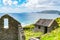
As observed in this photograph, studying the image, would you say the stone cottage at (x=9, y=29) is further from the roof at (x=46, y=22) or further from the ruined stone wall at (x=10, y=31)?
the roof at (x=46, y=22)

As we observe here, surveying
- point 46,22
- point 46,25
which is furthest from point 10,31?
point 46,22

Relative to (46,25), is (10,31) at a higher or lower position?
lower

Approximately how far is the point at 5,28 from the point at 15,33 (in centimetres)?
198

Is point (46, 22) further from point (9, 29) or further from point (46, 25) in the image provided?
point (9, 29)

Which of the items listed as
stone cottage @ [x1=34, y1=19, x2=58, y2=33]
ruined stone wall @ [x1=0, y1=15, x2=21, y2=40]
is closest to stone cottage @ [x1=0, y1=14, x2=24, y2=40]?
ruined stone wall @ [x1=0, y1=15, x2=21, y2=40]

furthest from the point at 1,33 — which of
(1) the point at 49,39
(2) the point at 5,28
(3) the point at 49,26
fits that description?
(3) the point at 49,26

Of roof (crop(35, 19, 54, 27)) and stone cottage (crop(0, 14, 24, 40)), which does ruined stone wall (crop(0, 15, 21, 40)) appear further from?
roof (crop(35, 19, 54, 27))

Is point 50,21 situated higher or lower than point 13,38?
higher

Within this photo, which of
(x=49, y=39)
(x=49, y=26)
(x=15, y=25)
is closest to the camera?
(x=15, y=25)

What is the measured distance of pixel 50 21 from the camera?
53.1 metres

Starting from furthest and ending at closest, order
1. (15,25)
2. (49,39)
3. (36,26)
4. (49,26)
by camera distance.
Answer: (36,26), (49,26), (49,39), (15,25)

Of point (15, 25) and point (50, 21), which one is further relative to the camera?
point (50, 21)

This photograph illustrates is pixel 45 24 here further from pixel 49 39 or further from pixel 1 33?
pixel 1 33

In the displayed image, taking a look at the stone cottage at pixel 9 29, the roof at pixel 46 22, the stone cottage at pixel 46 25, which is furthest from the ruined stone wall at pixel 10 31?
the roof at pixel 46 22
